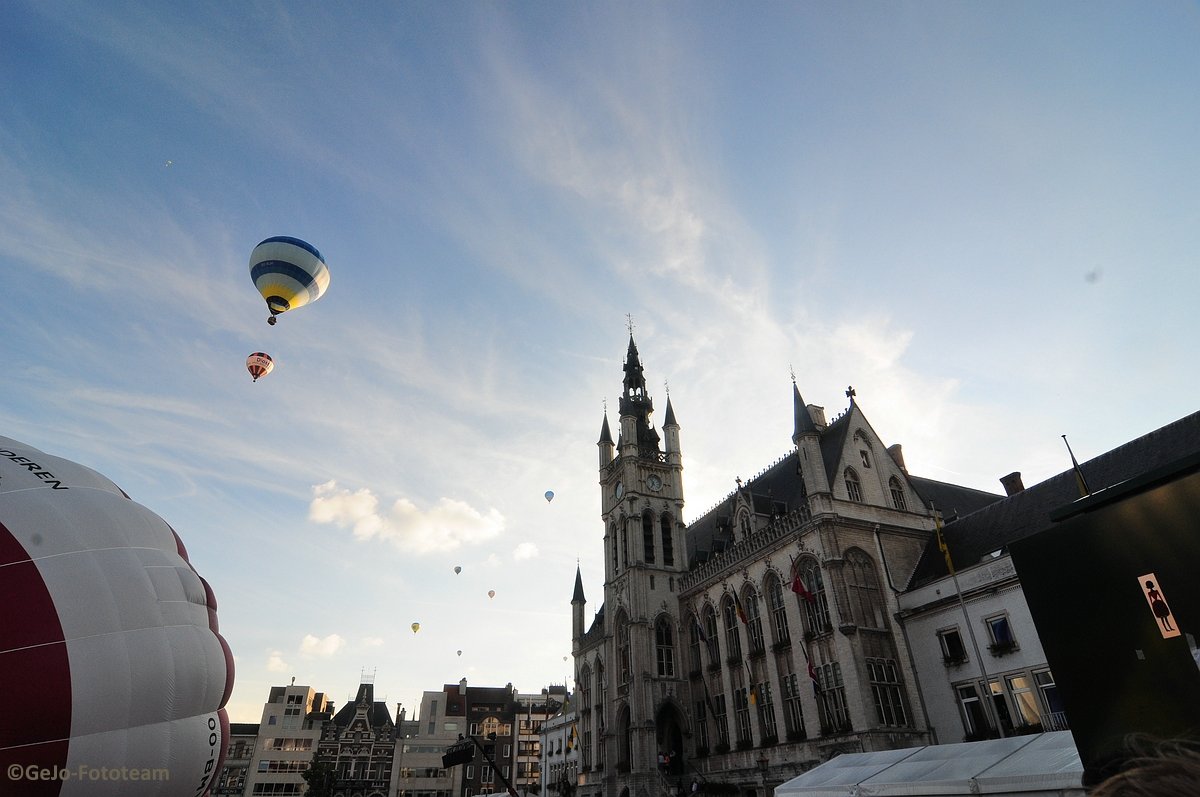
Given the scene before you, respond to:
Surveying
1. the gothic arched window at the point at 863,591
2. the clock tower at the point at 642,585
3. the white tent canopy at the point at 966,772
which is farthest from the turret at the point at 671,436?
the white tent canopy at the point at 966,772

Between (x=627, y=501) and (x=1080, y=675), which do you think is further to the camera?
(x=627, y=501)

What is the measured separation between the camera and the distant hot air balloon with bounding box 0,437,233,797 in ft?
32.6

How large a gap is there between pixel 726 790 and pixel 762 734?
3.75m

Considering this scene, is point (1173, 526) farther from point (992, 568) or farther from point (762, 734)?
point (762, 734)

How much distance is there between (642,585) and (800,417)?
16984 millimetres

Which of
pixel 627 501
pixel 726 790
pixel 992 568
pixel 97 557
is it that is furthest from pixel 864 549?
pixel 97 557

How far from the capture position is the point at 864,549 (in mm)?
32688

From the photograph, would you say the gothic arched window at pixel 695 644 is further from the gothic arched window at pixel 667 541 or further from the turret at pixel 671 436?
the turret at pixel 671 436

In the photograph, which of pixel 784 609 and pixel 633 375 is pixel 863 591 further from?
pixel 633 375

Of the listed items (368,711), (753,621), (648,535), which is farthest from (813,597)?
(368,711)

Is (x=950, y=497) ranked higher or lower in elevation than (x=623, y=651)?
higher

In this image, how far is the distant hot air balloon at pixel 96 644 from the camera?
994 centimetres

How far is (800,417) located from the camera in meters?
37.1

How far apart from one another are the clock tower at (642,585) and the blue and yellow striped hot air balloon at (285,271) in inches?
1210
